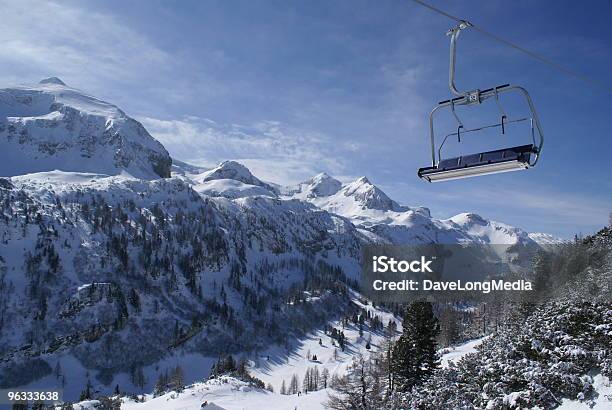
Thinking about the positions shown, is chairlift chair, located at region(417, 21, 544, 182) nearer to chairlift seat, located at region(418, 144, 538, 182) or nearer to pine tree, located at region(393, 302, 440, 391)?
chairlift seat, located at region(418, 144, 538, 182)

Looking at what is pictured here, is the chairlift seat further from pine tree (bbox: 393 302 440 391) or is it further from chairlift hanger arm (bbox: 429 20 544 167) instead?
pine tree (bbox: 393 302 440 391)

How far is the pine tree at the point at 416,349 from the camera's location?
4412 centimetres

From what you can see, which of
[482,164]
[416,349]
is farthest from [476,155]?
[416,349]

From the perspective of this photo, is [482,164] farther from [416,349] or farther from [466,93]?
[416,349]

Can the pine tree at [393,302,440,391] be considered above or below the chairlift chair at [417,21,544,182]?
below

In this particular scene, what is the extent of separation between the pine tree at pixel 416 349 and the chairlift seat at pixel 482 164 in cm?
3528

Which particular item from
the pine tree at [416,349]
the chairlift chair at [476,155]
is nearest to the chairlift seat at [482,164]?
the chairlift chair at [476,155]

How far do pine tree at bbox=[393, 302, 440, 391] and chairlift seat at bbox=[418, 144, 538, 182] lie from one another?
35278 millimetres

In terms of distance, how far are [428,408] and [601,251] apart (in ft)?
143

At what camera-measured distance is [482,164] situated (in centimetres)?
1129

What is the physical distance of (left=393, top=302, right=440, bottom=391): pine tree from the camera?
44.1 m

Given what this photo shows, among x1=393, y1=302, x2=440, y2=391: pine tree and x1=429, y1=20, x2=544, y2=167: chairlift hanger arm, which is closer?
x1=429, y1=20, x2=544, y2=167: chairlift hanger arm

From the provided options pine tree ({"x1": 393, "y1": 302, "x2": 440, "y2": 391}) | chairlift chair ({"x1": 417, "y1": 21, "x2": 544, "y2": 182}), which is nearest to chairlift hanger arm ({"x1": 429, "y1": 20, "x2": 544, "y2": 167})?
chairlift chair ({"x1": 417, "y1": 21, "x2": 544, "y2": 182})

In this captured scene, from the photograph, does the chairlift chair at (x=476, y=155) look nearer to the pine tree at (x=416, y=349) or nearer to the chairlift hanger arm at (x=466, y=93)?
the chairlift hanger arm at (x=466, y=93)
